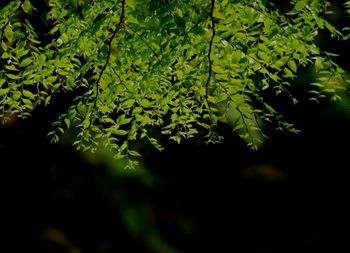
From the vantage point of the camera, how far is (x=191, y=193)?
2277 millimetres

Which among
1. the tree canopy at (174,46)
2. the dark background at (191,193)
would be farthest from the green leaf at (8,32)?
the dark background at (191,193)

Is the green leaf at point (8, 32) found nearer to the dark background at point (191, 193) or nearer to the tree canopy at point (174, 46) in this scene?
the tree canopy at point (174, 46)

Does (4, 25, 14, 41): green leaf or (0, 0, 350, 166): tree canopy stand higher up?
(0, 0, 350, 166): tree canopy

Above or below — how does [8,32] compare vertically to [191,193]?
above

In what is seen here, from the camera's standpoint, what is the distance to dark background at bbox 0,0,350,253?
1351 millimetres

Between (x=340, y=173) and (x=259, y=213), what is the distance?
2.48ft

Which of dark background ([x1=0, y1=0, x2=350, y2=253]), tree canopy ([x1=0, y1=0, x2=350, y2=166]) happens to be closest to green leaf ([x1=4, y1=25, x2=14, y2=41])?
tree canopy ([x1=0, y1=0, x2=350, y2=166])

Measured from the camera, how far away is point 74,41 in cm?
226

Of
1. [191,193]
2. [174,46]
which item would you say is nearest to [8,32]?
[174,46]

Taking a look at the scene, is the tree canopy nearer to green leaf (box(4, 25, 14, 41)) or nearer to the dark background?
green leaf (box(4, 25, 14, 41))

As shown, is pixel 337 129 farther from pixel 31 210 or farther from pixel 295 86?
pixel 31 210

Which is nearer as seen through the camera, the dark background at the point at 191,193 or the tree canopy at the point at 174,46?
the dark background at the point at 191,193

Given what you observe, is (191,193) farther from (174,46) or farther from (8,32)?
(8,32)

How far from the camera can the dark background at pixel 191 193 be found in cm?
135
